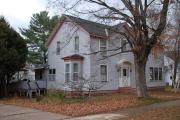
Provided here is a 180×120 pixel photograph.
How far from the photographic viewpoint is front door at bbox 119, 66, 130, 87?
3659 cm

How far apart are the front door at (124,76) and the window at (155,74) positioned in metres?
5.65

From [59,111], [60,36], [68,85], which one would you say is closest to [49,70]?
[60,36]

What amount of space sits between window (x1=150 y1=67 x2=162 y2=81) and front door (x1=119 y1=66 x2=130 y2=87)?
5654 millimetres

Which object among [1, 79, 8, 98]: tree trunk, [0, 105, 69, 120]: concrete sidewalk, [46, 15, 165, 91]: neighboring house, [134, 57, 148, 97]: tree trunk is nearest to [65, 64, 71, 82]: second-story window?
[46, 15, 165, 91]: neighboring house

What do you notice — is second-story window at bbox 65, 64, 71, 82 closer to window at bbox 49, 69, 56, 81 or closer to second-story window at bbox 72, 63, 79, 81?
second-story window at bbox 72, 63, 79, 81

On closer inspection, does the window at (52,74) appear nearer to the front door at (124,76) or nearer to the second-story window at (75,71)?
the second-story window at (75,71)

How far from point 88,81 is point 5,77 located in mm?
7793

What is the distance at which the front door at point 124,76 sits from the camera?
36594 millimetres

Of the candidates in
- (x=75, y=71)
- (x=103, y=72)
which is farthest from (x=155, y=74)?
(x=75, y=71)

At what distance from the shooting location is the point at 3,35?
3095 cm

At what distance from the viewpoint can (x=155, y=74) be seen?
43031 mm

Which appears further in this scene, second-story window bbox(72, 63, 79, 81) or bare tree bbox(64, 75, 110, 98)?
second-story window bbox(72, 63, 79, 81)

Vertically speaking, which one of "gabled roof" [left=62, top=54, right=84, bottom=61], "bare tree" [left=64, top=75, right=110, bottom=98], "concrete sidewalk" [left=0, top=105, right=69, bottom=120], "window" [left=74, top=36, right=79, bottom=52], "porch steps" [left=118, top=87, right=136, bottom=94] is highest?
"window" [left=74, top=36, right=79, bottom=52]

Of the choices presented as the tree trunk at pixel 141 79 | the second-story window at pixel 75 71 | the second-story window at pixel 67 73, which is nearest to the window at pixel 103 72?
the second-story window at pixel 75 71
